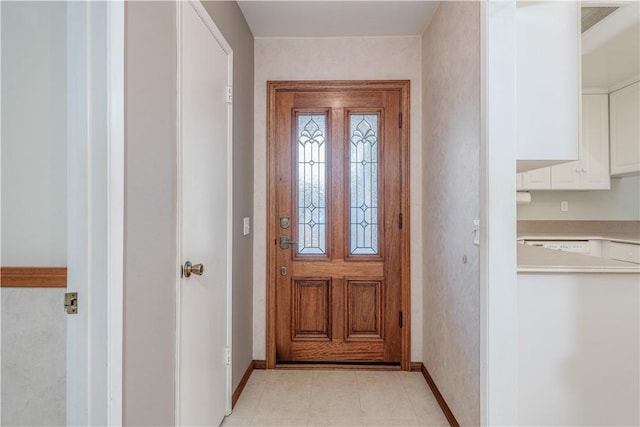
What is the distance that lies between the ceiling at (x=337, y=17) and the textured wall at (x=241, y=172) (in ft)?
0.53

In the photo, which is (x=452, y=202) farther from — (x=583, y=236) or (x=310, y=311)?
(x=583, y=236)

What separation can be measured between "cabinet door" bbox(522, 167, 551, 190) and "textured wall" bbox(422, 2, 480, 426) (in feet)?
6.02

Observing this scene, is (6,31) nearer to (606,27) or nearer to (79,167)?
(79,167)

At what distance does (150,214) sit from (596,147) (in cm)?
452

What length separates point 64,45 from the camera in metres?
1.12

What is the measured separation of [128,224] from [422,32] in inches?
99.2

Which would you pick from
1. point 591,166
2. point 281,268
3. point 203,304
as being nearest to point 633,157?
point 591,166

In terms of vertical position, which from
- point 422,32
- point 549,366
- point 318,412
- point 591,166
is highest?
point 422,32

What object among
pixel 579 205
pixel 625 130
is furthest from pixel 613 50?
pixel 579 205

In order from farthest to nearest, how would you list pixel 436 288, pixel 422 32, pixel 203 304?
pixel 422 32
pixel 436 288
pixel 203 304

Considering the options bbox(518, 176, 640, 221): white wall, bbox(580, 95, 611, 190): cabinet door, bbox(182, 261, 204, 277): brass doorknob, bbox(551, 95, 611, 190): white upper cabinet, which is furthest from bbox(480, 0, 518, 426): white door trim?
bbox(580, 95, 611, 190): cabinet door

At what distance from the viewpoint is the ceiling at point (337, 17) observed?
2.29 m

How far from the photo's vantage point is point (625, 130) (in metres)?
3.64

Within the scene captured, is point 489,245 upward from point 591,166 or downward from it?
downward
